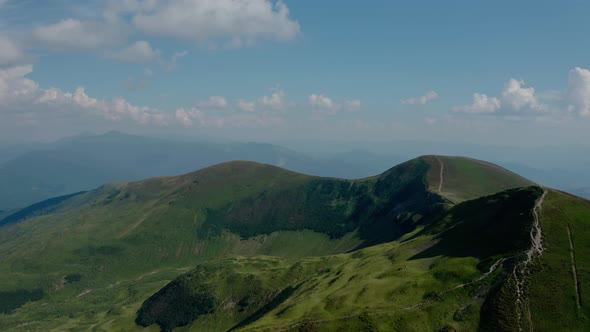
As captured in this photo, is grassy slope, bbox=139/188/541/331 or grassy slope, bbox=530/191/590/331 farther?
grassy slope, bbox=139/188/541/331

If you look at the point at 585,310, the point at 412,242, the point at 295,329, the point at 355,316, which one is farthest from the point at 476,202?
the point at 295,329

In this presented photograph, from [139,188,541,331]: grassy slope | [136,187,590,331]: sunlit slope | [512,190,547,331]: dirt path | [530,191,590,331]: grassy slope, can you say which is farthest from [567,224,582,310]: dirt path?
[139,188,541,331]: grassy slope

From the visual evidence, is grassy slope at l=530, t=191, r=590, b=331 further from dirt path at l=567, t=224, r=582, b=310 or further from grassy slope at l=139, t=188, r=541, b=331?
grassy slope at l=139, t=188, r=541, b=331

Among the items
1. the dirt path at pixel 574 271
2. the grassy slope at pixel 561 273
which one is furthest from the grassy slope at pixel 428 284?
the dirt path at pixel 574 271

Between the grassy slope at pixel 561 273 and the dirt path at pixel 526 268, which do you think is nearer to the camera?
the grassy slope at pixel 561 273

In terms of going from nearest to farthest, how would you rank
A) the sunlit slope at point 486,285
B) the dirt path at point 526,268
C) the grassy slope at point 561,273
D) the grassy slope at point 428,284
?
the grassy slope at point 561,273, the dirt path at point 526,268, the sunlit slope at point 486,285, the grassy slope at point 428,284

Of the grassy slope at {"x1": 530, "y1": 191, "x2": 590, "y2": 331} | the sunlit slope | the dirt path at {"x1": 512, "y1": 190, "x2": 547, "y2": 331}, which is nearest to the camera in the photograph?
the grassy slope at {"x1": 530, "y1": 191, "x2": 590, "y2": 331}

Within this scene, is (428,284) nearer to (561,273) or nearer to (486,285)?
(486,285)


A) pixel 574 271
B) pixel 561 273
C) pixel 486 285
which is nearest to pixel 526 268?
pixel 561 273

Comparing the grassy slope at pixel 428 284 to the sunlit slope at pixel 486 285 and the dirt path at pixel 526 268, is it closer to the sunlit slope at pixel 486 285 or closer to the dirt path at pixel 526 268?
the sunlit slope at pixel 486 285

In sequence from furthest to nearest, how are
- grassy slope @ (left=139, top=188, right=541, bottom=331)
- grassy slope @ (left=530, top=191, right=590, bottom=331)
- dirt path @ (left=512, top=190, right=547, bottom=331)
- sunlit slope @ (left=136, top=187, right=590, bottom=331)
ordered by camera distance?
grassy slope @ (left=139, top=188, right=541, bottom=331) → sunlit slope @ (left=136, top=187, right=590, bottom=331) → dirt path @ (left=512, top=190, right=547, bottom=331) → grassy slope @ (left=530, top=191, right=590, bottom=331)
